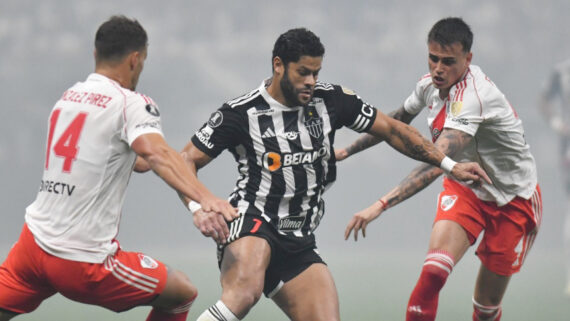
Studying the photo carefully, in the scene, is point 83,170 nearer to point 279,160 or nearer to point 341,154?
point 279,160

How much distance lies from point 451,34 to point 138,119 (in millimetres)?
2107

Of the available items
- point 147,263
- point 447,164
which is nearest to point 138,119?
point 147,263

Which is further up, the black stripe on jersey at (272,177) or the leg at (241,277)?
the black stripe on jersey at (272,177)

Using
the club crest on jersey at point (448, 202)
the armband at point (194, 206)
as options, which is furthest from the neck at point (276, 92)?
the club crest on jersey at point (448, 202)

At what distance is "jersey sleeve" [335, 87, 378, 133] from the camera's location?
4.17 meters

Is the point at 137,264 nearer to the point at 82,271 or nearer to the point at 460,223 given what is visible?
the point at 82,271

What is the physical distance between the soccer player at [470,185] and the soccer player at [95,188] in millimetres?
1507

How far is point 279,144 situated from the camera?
13.3ft

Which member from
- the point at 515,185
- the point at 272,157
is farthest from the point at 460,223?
the point at 272,157

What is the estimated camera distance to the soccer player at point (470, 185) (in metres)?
4.44

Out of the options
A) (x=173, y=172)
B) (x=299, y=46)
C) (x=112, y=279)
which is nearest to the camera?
(x=173, y=172)

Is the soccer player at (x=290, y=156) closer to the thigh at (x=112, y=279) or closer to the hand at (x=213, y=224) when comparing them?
the thigh at (x=112, y=279)

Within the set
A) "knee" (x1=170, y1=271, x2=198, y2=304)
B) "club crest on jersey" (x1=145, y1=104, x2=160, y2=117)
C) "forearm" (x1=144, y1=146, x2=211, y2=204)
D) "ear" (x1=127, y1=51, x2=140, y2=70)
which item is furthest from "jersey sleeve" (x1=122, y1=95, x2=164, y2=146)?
"knee" (x1=170, y1=271, x2=198, y2=304)

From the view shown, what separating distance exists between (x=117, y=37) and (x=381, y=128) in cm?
150
